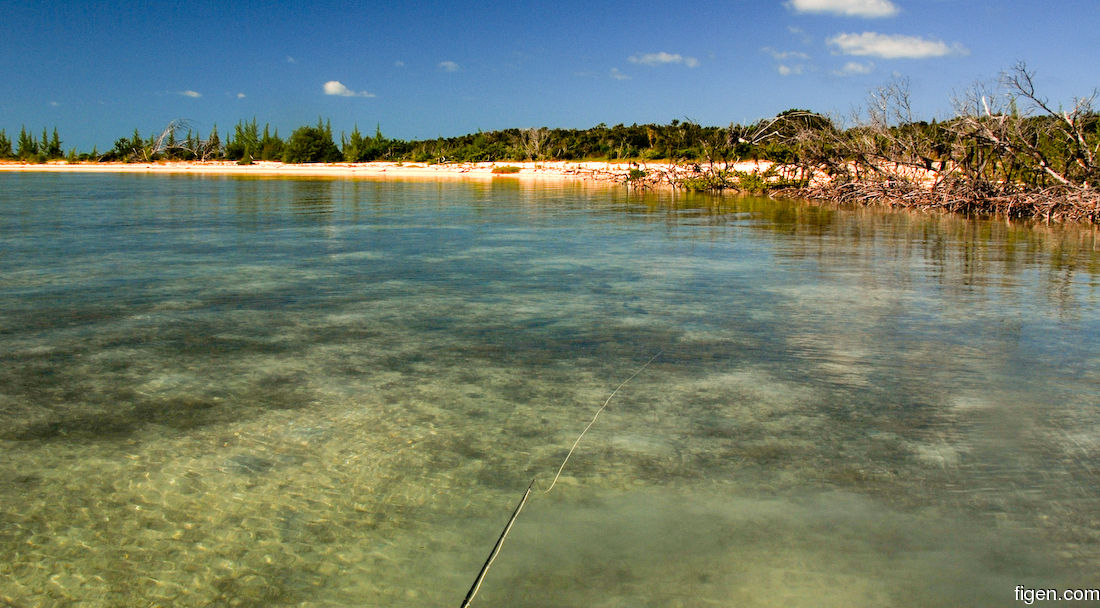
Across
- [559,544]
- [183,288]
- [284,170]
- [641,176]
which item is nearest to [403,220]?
[183,288]

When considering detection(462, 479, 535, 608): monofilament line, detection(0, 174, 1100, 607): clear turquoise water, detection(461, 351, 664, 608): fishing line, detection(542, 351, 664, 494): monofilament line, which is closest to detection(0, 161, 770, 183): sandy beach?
detection(0, 174, 1100, 607): clear turquoise water

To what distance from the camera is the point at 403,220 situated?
619 inches

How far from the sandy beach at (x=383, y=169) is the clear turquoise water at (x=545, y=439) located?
1175 inches

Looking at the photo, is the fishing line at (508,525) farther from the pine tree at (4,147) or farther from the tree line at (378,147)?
the pine tree at (4,147)

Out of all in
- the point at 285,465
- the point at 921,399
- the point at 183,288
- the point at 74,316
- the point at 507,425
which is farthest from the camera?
the point at 183,288

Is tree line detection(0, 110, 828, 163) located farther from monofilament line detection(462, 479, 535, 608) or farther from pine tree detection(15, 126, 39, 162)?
monofilament line detection(462, 479, 535, 608)

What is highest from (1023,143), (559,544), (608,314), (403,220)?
(1023,143)

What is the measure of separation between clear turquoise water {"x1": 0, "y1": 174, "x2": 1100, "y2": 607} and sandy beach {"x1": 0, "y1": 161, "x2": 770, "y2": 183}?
29.9 m

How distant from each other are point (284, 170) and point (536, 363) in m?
69.7

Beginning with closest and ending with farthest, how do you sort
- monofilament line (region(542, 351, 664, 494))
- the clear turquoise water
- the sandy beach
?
the clear turquoise water → monofilament line (region(542, 351, 664, 494)) → the sandy beach

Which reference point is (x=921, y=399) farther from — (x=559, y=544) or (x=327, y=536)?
(x=327, y=536)

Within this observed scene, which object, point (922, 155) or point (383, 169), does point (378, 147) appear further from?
point (922, 155)

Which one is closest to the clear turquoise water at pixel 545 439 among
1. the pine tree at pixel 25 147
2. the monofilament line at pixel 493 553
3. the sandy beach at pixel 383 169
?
the monofilament line at pixel 493 553

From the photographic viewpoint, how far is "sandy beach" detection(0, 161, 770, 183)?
49781mm
